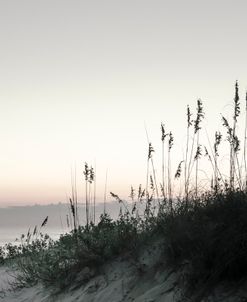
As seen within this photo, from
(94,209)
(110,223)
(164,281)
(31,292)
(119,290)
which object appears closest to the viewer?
(164,281)

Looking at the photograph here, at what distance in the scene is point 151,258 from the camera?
595 cm

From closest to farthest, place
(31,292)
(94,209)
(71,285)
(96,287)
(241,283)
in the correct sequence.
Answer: (241,283) < (96,287) < (71,285) < (31,292) < (94,209)

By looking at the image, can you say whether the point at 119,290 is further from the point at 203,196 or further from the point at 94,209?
the point at 94,209

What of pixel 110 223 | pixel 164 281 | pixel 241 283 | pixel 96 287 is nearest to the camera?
pixel 241 283

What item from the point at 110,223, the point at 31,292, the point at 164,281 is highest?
the point at 110,223

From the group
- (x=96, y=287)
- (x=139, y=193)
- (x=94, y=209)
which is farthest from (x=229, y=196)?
(x=94, y=209)

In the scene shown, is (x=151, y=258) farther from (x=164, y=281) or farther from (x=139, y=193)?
(x=139, y=193)

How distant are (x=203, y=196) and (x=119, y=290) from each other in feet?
5.61

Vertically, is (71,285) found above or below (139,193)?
below

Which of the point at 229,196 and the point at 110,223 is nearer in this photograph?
the point at 229,196

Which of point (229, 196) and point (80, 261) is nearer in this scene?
point (229, 196)

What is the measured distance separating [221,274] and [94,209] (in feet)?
13.6

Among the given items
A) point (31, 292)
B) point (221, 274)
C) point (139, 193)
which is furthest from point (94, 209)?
point (221, 274)

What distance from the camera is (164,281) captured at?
5312mm
